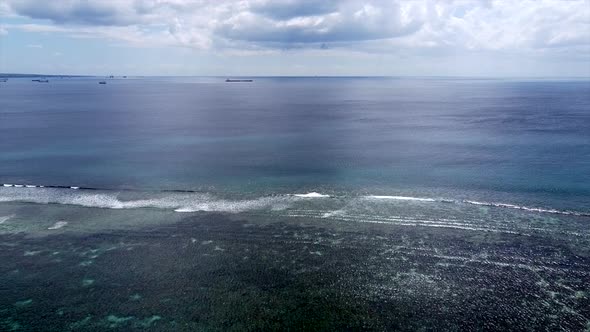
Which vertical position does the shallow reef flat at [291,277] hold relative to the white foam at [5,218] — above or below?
below

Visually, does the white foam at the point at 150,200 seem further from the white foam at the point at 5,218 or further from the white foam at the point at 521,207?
the white foam at the point at 521,207

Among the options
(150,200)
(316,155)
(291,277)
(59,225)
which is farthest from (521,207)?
(59,225)

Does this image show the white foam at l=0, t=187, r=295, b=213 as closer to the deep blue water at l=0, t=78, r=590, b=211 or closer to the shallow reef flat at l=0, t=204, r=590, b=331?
the deep blue water at l=0, t=78, r=590, b=211

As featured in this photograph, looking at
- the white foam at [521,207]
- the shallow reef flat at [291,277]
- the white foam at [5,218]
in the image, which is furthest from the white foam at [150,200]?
the white foam at [521,207]

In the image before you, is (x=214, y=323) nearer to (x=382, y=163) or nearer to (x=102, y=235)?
(x=102, y=235)

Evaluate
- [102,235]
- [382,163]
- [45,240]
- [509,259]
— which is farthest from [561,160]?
[45,240]

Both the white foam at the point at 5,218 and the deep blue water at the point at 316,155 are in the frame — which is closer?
the white foam at the point at 5,218

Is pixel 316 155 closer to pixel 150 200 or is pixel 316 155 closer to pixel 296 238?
pixel 150 200

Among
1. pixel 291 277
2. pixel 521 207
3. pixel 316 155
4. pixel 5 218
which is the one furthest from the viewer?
pixel 316 155
